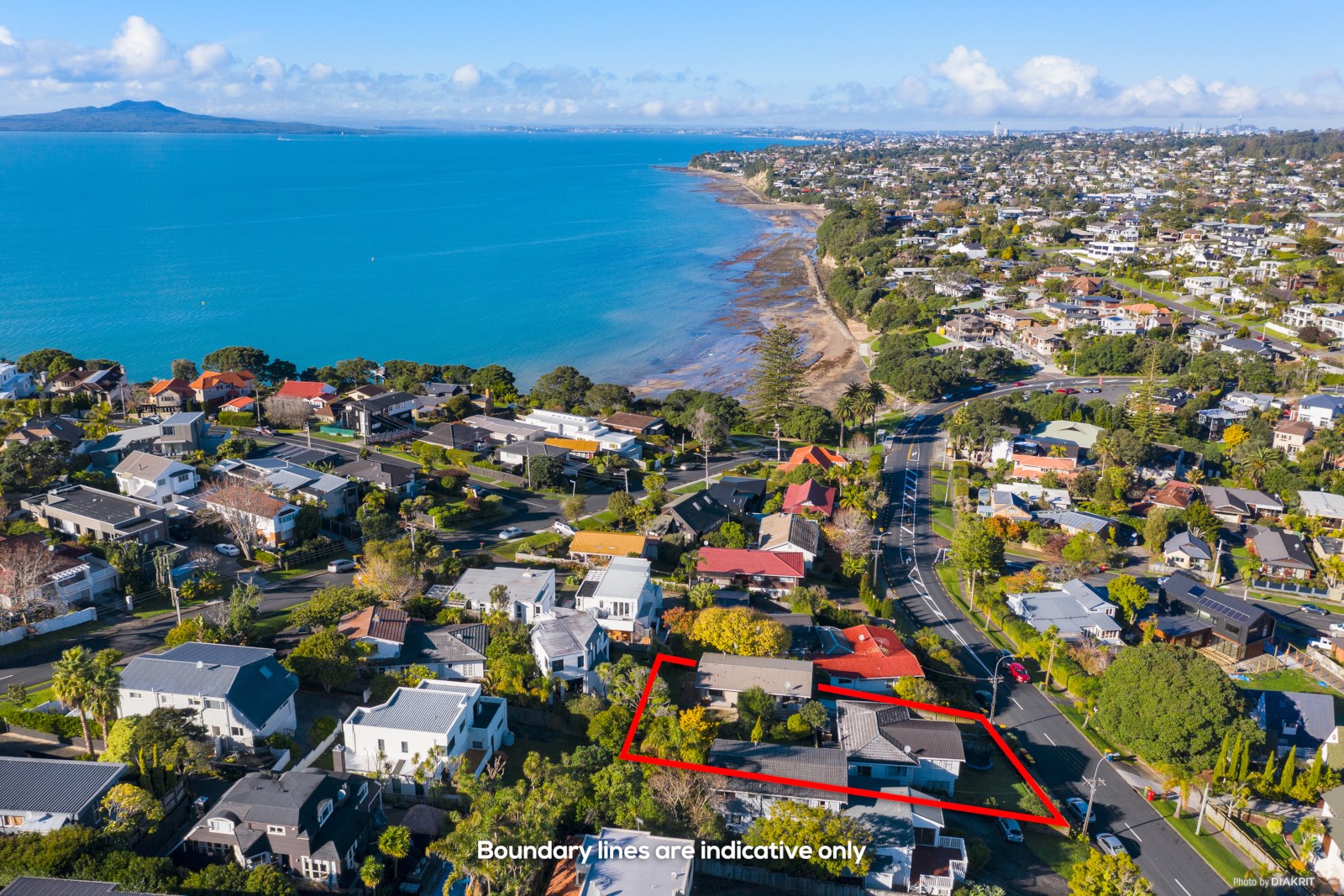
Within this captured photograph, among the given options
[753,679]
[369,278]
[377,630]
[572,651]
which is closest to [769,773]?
[753,679]

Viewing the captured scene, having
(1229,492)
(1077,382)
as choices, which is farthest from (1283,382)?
(1229,492)

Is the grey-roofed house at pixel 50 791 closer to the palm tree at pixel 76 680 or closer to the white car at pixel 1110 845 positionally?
the palm tree at pixel 76 680

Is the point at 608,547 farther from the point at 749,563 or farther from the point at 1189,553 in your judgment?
the point at 1189,553

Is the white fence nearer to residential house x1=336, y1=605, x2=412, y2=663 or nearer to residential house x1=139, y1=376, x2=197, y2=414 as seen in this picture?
residential house x1=336, y1=605, x2=412, y2=663

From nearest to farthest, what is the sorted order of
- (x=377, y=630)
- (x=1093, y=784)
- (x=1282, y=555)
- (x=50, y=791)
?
(x=50, y=791), (x=1093, y=784), (x=377, y=630), (x=1282, y=555)

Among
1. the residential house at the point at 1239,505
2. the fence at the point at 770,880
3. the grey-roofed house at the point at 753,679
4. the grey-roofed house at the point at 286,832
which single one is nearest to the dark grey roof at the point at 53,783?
the grey-roofed house at the point at 286,832

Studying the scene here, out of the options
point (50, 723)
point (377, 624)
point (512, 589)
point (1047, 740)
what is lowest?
point (1047, 740)
